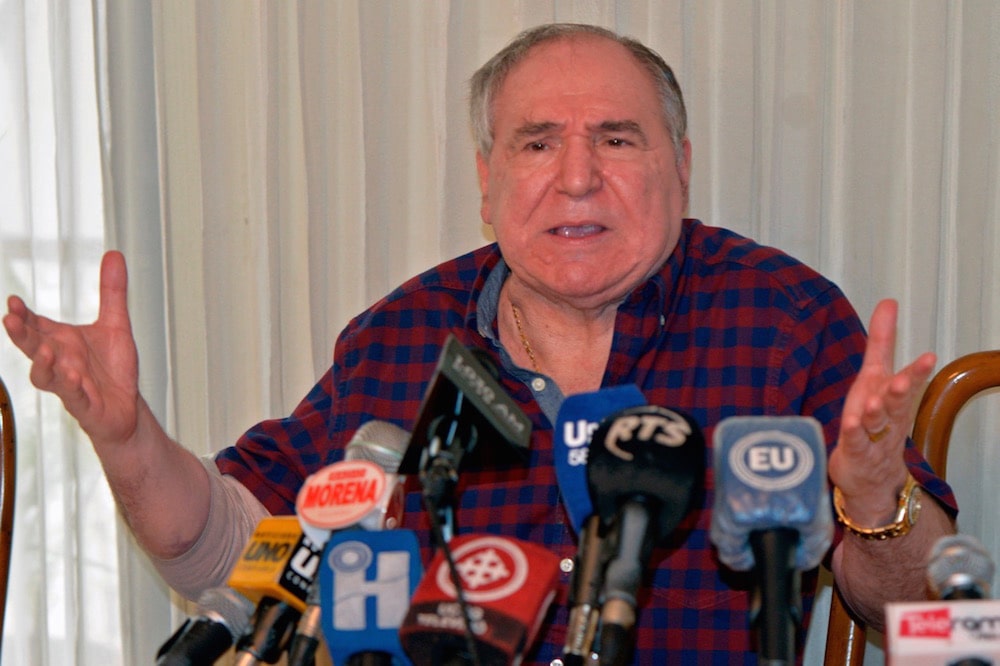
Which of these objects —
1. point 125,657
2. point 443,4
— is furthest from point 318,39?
point 125,657

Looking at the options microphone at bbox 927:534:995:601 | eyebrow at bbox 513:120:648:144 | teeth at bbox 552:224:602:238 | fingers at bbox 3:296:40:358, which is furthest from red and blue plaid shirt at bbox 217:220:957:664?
microphone at bbox 927:534:995:601

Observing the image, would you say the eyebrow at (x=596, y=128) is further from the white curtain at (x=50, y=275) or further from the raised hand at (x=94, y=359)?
the white curtain at (x=50, y=275)

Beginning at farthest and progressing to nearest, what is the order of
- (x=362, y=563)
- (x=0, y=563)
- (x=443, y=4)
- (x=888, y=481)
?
1. (x=443, y=4)
2. (x=0, y=563)
3. (x=888, y=481)
4. (x=362, y=563)

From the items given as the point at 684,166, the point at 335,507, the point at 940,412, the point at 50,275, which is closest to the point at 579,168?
the point at 684,166

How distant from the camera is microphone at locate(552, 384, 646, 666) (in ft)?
3.33

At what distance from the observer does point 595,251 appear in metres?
1.96

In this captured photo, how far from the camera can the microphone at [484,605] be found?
3.28 ft

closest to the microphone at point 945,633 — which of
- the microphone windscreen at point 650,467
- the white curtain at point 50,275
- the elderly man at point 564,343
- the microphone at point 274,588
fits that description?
the microphone windscreen at point 650,467

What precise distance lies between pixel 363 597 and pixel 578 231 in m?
1.02

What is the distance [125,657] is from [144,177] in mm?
1094

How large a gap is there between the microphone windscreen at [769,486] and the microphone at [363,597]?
0.30 meters

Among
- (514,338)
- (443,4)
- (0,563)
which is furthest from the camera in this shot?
(443,4)

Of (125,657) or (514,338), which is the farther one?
(125,657)

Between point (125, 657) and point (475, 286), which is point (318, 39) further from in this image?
point (125, 657)
